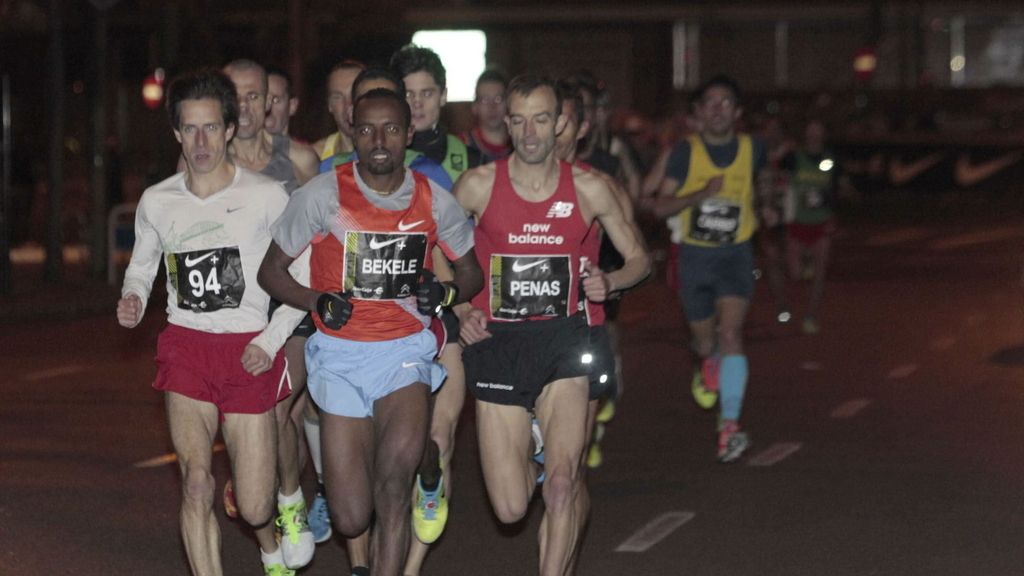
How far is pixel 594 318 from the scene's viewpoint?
288 inches

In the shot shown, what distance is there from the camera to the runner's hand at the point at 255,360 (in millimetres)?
6430

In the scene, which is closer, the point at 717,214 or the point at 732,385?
the point at 732,385

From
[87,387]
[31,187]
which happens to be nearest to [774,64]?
[31,187]

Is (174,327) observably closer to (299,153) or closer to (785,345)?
(299,153)

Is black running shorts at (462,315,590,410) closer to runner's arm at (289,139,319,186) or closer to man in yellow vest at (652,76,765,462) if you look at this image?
runner's arm at (289,139,319,186)

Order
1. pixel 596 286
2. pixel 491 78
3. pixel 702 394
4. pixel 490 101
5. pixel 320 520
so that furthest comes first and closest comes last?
pixel 702 394, pixel 491 78, pixel 490 101, pixel 320 520, pixel 596 286

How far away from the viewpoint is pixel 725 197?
420 inches

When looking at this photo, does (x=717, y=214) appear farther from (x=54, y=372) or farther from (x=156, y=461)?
(x=54, y=372)

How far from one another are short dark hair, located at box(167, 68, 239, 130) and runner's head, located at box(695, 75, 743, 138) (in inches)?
168

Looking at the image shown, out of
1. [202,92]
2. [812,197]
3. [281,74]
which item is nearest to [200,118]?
[202,92]

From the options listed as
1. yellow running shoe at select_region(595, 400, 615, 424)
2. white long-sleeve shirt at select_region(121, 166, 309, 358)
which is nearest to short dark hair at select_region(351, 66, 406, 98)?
white long-sleeve shirt at select_region(121, 166, 309, 358)

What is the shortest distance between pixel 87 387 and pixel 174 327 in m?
6.89

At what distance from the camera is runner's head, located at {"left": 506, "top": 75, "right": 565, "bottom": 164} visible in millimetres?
6875

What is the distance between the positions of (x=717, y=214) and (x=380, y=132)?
4.58 meters
